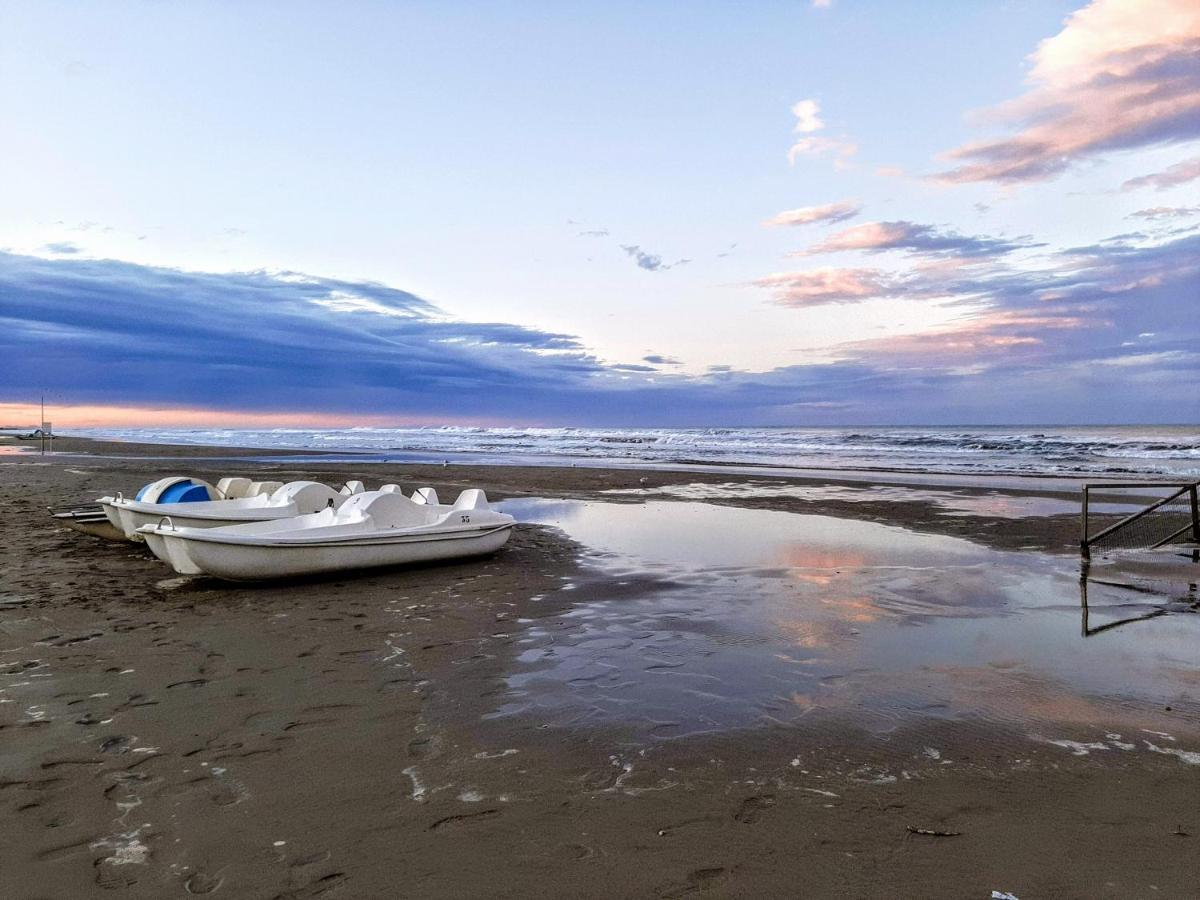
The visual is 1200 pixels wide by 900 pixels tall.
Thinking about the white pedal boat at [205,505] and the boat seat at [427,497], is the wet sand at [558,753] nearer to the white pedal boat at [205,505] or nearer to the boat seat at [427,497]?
the white pedal boat at [205,505]

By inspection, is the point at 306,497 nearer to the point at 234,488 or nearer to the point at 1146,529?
the point at 234,488

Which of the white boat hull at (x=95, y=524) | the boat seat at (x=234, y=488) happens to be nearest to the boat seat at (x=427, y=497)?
the boat seat at (x=234, y=488)

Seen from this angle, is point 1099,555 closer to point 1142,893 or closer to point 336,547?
point 1142,893

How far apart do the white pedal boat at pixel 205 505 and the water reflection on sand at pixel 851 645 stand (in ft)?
14.9

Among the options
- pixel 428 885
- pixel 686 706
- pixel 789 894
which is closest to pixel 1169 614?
pixel 686 706

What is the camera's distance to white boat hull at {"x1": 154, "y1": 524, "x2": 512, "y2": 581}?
29.7 feet

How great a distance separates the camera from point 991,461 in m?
37.8

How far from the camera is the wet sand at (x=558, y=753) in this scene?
10.9 ft

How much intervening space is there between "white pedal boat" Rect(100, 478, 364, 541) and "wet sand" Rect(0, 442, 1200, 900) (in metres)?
2.04

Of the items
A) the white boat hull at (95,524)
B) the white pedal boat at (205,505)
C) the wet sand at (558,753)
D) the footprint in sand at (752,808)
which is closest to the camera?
the wet sand at (558,753)

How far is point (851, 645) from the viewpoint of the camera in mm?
6961

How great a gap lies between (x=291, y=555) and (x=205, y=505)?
10.8 ft

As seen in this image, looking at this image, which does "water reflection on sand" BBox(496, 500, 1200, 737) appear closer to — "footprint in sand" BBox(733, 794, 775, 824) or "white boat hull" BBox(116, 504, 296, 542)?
"footprint in sand" BBox(733, 794, 775, 824)

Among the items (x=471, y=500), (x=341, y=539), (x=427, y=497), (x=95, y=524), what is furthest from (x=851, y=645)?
(x=95, y=524)
